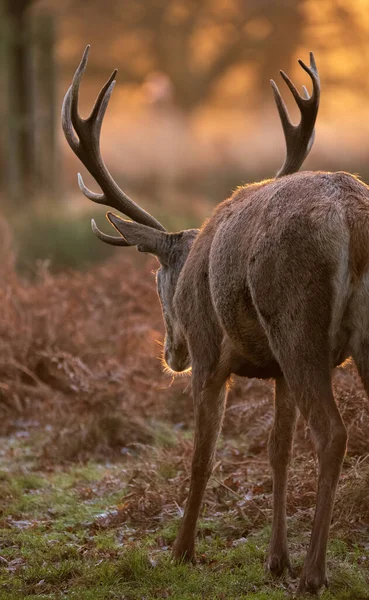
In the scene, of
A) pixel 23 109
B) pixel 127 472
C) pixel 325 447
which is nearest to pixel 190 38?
pixel 23 109

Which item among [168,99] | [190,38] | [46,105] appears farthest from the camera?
[190,38]

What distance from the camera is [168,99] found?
35906 millimetres

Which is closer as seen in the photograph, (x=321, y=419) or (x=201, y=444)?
(x=321, y=419)

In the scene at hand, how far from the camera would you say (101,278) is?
12648 millimetres

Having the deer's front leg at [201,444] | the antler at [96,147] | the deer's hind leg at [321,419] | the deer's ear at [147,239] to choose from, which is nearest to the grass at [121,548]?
the deer's front leg at [201,444]

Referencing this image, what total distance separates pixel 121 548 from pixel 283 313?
2.02m

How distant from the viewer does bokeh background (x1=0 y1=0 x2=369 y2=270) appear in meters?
19.4

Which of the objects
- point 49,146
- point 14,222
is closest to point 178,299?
point 14,222

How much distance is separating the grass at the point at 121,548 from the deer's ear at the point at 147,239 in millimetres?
1557

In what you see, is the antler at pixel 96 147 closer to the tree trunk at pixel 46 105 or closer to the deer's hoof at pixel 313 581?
the deer's hoof at pixel 313 581

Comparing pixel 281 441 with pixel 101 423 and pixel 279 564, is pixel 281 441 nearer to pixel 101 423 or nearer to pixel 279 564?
pixel 279 564

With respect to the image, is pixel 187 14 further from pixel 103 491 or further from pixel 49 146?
pixel 103 491

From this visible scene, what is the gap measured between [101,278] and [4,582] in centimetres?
760

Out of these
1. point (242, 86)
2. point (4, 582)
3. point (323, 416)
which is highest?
point (242, 86)
